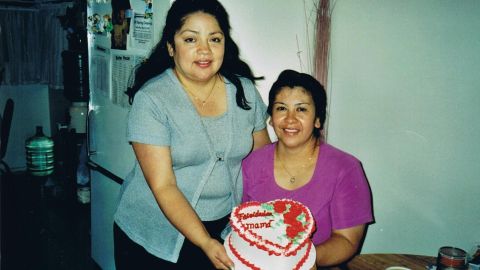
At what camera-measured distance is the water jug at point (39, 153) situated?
19.2 feet

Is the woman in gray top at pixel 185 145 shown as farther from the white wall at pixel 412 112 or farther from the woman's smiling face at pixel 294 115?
the white wall at pixel 412 112

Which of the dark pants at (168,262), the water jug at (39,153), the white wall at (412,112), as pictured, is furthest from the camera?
the water jug at (39,153)

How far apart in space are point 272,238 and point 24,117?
5.83 meters

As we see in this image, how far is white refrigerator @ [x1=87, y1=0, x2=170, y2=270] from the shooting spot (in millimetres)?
2434

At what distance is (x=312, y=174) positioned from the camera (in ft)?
6.09

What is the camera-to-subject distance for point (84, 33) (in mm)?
5117

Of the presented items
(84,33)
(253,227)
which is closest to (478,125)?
(253,227)

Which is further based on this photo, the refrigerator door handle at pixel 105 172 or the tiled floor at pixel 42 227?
the tiled floor at pixel 42 227

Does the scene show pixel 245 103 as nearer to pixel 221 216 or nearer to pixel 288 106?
pixel 288 106

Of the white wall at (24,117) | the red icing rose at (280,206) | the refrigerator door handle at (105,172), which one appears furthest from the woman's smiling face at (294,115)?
the white wall at (24,117)

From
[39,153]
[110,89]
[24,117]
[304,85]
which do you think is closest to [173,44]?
[304,85]

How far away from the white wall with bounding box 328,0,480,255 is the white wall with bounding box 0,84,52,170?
203 inches

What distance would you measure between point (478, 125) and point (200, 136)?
1.50 m

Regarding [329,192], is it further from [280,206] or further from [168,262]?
[168,262]
